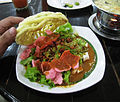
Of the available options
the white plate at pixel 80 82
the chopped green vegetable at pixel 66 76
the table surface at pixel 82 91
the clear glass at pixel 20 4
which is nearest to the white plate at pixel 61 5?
the clear glass at pixel 20 4

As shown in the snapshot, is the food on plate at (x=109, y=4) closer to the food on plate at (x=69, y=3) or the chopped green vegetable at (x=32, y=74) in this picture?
the food on plate at (x=69, y=3)

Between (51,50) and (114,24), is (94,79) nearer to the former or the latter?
(51,50)

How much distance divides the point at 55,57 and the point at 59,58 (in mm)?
61

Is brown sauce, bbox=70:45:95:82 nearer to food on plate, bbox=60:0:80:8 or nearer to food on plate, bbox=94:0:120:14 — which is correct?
food on plate, bbox=94:0:120:14

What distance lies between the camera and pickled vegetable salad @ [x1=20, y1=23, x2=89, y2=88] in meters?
1.22

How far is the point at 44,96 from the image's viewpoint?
1175mm

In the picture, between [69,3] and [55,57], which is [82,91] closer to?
[55,57]

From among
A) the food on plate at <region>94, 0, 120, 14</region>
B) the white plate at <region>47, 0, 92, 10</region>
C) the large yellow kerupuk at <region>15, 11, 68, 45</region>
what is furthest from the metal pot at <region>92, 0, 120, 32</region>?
the white plate at <region>47, 0, 92, 10</region>

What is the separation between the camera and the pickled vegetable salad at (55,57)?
4.00 feet

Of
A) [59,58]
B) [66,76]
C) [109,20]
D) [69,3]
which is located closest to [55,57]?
[59,58]

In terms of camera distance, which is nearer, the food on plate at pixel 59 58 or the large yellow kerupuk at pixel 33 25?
the food on plate at pixel 59 58

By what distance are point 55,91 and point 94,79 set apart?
15.3 inches

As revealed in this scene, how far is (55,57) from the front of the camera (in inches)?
55.6

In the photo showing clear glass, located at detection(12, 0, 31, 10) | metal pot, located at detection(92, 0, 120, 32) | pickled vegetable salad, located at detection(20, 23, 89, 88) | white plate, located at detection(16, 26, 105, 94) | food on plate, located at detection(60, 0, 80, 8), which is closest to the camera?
white plate, located at detection(16, 26, 105, 94)
